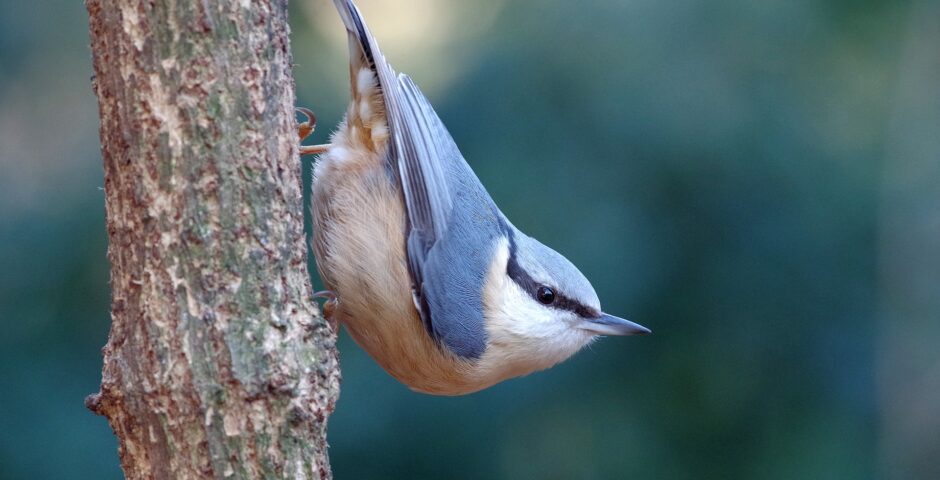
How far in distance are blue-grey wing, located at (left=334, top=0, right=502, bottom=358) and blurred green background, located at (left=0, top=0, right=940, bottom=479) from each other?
1.90 feet

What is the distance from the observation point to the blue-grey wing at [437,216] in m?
2.21

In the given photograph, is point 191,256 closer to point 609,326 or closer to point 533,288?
point 533,288

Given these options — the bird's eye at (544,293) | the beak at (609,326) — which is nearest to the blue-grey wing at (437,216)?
the bird's eye at (544,293)

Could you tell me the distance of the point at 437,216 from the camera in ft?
7.53

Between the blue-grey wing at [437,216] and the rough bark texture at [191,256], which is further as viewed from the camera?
the blue-grey wing at [437,216]

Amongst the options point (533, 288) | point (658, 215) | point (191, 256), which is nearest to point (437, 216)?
point (533, 288)

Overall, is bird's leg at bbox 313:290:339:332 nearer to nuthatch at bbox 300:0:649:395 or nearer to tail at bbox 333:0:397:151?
nuthatch at bbox 300:0:649:395

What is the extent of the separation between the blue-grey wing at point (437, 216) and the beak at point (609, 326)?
1.07 ft

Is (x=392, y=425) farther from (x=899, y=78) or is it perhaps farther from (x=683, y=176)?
(x=899, y=78)

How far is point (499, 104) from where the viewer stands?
10.1 ft

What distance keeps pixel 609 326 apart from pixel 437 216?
1.76ft

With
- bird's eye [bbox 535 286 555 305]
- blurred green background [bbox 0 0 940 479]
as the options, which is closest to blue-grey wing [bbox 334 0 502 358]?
bird's eye [bbox 535 286 555 305]

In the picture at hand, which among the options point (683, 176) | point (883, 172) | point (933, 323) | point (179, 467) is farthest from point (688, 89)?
point (179, 467)

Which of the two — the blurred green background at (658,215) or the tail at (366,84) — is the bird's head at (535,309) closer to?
the tail at (366,84)
